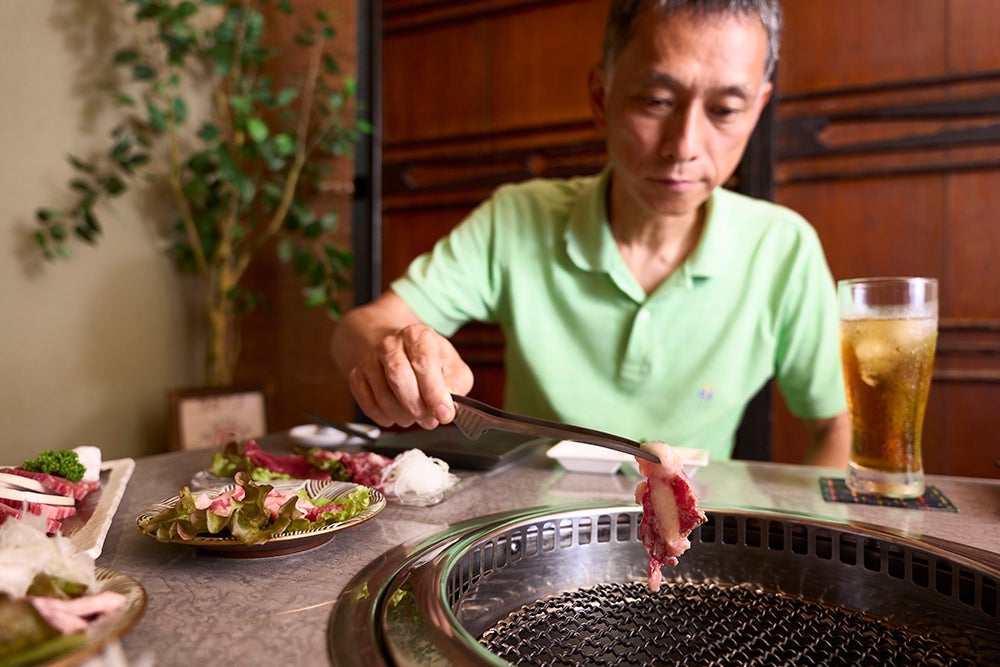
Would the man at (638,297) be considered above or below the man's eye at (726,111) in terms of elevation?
below

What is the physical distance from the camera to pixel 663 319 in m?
1.87

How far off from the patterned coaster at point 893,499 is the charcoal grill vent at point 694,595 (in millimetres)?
181

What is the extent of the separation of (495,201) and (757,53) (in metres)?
0.83

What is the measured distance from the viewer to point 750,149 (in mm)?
2869

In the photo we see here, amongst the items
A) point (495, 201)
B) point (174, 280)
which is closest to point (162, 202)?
point (174, 280)

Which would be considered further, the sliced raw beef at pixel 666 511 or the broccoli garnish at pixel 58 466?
the broccoli garnish at pixel 58 466

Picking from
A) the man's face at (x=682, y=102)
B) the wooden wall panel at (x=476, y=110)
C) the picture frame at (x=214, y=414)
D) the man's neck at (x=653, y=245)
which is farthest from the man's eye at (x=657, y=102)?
the picture frame at (x=214, y=414)

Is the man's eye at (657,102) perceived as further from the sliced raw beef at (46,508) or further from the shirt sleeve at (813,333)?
the sliced raw beef at (46,508)

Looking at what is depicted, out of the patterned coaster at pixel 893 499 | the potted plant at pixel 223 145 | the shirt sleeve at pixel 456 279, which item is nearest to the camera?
the patterned coaster at pixel 893 499

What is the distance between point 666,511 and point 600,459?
1.23ft

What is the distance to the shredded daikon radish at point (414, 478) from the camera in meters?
1.02

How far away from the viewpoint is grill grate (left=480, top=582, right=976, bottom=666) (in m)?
0.75

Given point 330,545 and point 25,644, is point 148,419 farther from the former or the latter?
point 25,644

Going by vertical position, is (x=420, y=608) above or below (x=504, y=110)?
below
